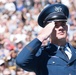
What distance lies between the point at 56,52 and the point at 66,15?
35 cm

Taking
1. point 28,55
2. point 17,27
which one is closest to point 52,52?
point 28,55

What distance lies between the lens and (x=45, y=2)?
11.7 meters

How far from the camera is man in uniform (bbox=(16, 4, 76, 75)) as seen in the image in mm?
3225

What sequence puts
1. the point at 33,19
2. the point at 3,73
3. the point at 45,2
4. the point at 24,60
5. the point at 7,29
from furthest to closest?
the point at 45,2, the point at 33,19, the point at 7,29, the point at 3,73, the point at 24,60

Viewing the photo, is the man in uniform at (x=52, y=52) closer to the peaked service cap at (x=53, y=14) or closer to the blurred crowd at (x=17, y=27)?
the peaked service cap at (x=53, y=14)

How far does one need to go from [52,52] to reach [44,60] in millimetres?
127

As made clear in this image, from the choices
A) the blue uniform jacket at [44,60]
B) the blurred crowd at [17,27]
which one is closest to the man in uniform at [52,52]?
the blue uniform jacket at [44,60]

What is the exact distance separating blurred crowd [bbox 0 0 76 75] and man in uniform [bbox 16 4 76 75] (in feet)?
13.3

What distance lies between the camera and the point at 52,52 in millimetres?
3420

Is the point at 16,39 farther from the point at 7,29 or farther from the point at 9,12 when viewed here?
the point at 9,12

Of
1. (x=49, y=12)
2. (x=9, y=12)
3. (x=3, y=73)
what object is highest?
(x=49, y=12)

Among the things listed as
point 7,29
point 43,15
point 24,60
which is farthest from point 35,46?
point 7,29

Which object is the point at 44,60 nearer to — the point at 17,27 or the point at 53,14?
the point at 53,14

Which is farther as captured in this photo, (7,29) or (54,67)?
(7,29)
